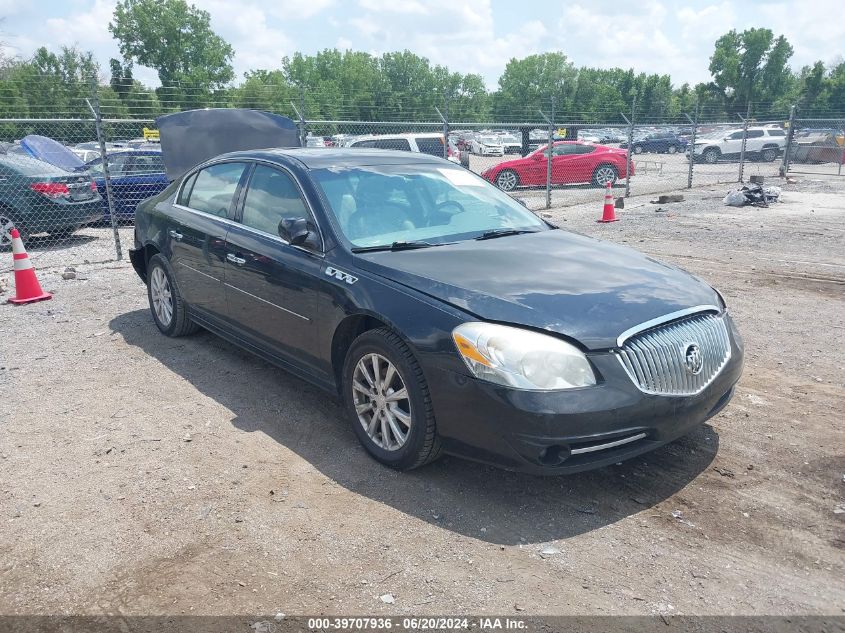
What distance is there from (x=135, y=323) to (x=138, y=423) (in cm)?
258

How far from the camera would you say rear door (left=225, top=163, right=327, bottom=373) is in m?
4.21

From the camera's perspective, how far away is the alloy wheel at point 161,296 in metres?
6.07

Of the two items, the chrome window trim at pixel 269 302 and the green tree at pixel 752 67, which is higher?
the green tree at pixel 752 67

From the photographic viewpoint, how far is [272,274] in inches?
176

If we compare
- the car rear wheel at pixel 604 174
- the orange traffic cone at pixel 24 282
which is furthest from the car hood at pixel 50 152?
the car rear wheel at pixel 604 174

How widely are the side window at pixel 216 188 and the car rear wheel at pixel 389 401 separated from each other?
2002 millimetres

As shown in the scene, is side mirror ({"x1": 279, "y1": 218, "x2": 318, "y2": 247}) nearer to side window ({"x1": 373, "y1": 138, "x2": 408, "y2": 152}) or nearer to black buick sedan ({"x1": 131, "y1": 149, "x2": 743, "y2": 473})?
black buick sedan ({"x1": 131, "y1": 149, "x2": 743, "y2": 473})

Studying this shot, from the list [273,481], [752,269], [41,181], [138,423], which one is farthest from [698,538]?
[41,181]

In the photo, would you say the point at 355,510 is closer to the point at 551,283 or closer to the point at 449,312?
the point at 449,312

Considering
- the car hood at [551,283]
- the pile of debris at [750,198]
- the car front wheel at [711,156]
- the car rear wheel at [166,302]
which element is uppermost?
the car hood at [551,283]

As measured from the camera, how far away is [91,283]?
340 inches

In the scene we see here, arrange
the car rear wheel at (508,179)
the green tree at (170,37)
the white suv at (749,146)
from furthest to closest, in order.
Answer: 1. the green tree at (170,37)
2. the white suv at (749,146)
3. the car rear wheel at (508,179)

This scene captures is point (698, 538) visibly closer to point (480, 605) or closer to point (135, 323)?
point (480, 605)

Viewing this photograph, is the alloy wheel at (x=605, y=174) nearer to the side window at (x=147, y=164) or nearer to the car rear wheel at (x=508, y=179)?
the car rear wheel at (x=508, y=179)
